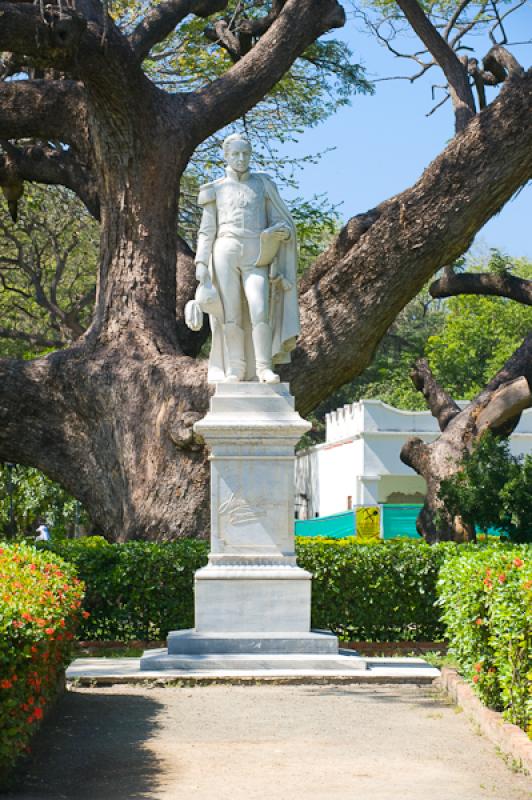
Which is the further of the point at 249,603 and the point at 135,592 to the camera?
the point at 135,592

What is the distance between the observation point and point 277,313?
441 inches

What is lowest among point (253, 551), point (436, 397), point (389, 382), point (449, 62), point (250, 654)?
point (250, 654)

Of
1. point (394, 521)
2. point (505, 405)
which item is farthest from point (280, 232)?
point (394, 521)

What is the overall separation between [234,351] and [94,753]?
4.86 meters

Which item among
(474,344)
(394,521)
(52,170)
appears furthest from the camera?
(474,344)

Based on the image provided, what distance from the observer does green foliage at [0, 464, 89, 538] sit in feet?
102

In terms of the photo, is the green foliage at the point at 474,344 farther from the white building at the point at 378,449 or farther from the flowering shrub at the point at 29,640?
the flowering shrub at the point at 29,640

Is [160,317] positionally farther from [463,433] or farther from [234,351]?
[463,433]

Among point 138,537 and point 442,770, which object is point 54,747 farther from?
point 138,537

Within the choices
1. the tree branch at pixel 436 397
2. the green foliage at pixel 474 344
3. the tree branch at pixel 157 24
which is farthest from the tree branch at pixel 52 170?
the green foliage at pixel 474 344

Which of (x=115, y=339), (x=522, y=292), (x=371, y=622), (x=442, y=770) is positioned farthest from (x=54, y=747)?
(x=522, y=292)

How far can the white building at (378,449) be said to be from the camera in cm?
3634

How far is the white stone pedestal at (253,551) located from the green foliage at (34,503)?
1961 cm

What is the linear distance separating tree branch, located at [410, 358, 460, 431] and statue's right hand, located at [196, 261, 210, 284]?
7.23 meters
